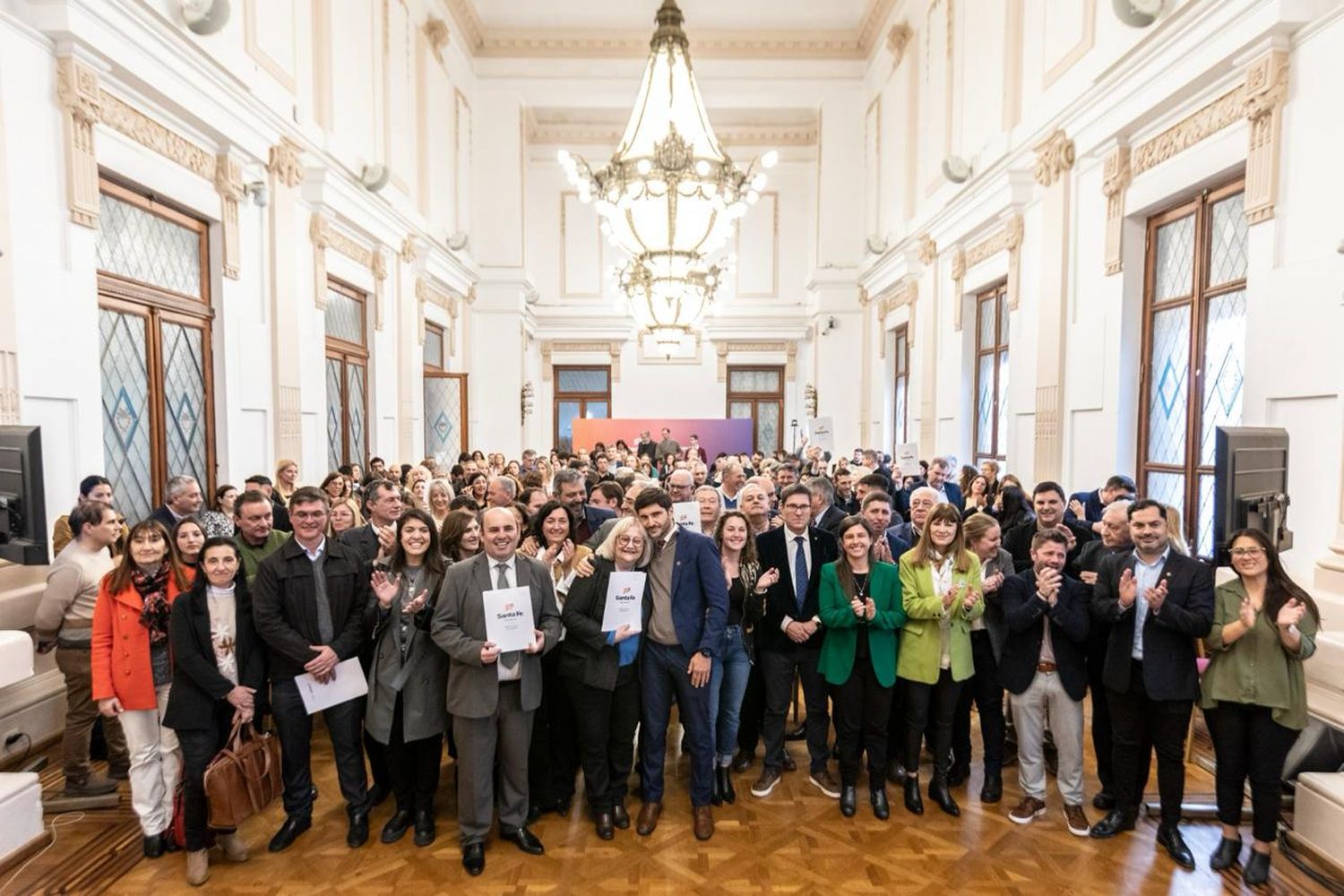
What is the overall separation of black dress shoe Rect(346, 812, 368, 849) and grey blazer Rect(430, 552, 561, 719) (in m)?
0.73

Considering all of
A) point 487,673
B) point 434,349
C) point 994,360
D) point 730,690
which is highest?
point 434,349

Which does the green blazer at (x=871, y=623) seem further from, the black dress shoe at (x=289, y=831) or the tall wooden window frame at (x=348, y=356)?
the tall wooden window frame at (x=348, y=356)

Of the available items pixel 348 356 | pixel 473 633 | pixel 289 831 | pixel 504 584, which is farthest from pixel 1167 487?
pixel 348 356

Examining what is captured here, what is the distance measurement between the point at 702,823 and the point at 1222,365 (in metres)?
4.81

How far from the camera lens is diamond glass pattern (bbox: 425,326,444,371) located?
12117 mm

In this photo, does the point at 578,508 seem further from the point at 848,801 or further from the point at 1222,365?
the point at 1222,365

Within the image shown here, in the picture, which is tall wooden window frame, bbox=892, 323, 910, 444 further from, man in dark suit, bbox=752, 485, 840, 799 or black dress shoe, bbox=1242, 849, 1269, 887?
black dress shoe, bbox=1242, 849, 1269, 887

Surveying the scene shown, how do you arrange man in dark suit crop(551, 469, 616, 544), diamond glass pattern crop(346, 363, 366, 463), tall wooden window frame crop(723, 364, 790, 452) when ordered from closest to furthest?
man in dark suit crop(551, 469, 616, 544) → diamond glass pattern crop(346, 363, 366, 463) → tall wooden window frame crop(723, 364, 790, 452)

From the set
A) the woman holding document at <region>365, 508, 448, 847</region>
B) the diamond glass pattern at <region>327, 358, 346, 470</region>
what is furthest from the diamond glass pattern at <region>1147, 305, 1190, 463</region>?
the diamond glass pattern at <region>327, 358, 346, 470</region>

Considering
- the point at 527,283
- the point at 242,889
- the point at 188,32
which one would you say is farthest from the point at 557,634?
the point at 527,283

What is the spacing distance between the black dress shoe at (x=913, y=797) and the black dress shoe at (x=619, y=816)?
1.37 metres

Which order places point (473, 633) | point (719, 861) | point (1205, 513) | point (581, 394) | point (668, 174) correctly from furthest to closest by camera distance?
point (581, 394) < point (668, 174) < point (1205, 513) < point (719, 861) < point (473, 633)

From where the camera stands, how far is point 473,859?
3176 millimetres

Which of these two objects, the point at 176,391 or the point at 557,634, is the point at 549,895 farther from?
the point at 176,391
